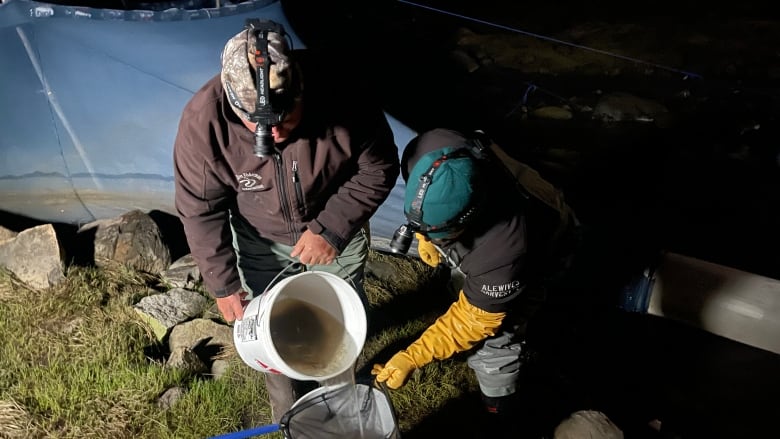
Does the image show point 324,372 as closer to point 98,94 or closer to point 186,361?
point 186,361

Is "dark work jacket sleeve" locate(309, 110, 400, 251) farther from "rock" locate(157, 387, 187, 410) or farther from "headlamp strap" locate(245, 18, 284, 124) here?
"rock" locate(157, 387, 187, 410)

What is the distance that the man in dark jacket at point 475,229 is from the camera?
1562mm

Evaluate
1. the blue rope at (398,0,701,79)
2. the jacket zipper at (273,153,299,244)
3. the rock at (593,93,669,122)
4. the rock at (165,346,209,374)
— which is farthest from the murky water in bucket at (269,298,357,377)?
the rock at (593,93,669,122)

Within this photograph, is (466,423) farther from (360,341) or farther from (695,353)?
(695,353)

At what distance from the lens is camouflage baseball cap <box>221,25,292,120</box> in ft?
4.82

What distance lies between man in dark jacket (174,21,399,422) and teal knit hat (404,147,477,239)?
33 centimetres

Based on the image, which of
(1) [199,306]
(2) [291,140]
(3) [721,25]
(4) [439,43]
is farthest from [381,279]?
(3) [721,25]

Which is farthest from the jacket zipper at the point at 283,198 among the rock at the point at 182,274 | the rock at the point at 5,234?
the rock at the point at 5,234

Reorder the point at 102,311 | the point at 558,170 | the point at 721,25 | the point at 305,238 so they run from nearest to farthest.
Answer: the point at 305,238 < the point at 102,311 < the point at 558,170 < the point at 721,25

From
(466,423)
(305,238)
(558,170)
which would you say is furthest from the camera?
(558,170)

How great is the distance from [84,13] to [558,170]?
2.97 metres

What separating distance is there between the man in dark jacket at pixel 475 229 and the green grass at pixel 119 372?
2.47 feet

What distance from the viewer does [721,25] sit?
4.85m

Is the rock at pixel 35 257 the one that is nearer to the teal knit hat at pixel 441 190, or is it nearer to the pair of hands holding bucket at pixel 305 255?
the pair of hands holding bucket at pixel 305 255
